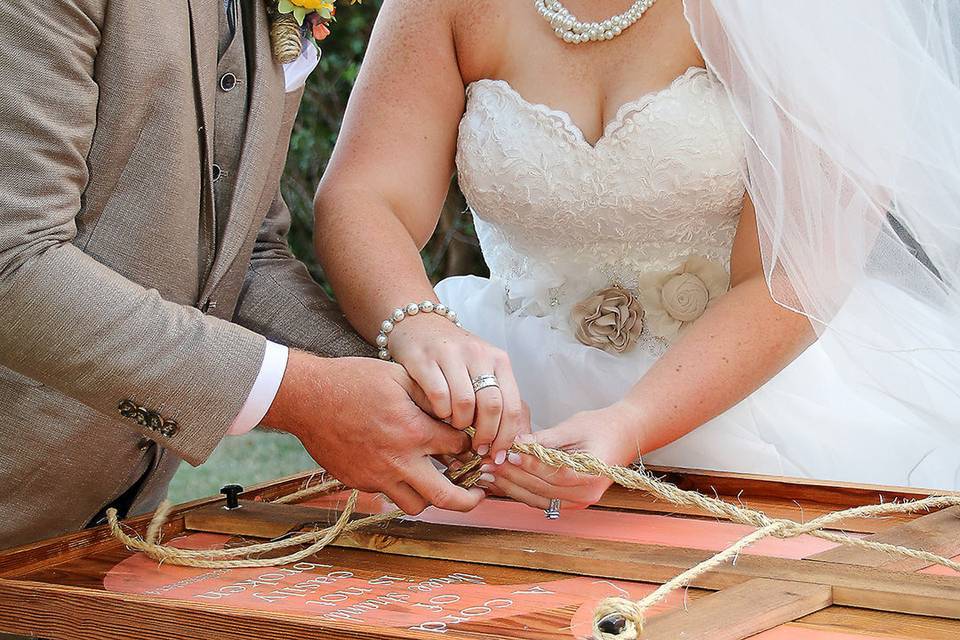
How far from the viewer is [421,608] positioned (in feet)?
3.37

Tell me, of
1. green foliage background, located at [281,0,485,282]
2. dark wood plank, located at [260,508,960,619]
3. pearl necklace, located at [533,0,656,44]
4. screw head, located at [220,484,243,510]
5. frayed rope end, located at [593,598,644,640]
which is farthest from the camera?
green foliage background, located at [281,0,485,282]

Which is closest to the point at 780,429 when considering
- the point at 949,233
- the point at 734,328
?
the point at 734,328

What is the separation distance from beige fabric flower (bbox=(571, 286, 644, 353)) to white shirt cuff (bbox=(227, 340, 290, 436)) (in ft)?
2.02

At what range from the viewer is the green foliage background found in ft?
16.2

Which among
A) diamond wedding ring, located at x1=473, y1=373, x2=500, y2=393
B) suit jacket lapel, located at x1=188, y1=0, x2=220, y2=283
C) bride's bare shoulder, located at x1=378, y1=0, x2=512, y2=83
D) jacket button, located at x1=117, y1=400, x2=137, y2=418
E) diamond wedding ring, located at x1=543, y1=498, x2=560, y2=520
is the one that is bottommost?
diamond wedding ring, located at x1=543, y1=498, x2=560, y2=520

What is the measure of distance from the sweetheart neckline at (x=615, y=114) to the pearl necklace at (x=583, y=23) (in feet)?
0.38

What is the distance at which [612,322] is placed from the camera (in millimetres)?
1752

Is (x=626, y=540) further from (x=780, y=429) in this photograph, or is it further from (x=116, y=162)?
(x=116, y=162)

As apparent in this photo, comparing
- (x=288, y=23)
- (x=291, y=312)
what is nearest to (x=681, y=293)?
(x=291, y=312)

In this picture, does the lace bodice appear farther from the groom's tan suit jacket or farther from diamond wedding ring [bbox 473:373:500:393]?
diamond wedding ring [bbox 473:373:500:393]

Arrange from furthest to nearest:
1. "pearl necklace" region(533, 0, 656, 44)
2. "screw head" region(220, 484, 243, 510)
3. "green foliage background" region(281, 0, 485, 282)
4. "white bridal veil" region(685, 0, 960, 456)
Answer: "green foliage background" region(281, 0, 485, 282) < "pearl necklace" region(533, 0, 656, 44) < "white bridal veil" region(685, 0, 960, 456) < "screw head" region(220, 484, 243, 510)

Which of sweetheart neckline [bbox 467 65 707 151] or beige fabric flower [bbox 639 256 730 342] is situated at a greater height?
sweetheart neckline [bbox 467 65 707 151]

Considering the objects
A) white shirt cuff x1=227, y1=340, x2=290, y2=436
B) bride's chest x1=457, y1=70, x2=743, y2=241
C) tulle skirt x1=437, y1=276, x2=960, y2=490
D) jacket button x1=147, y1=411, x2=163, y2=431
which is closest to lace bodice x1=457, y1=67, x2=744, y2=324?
bride's chest x1=457, y1=70, x2=743, y2=241

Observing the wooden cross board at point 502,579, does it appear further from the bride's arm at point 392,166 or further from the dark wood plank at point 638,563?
the bride's arm at point 392,166
